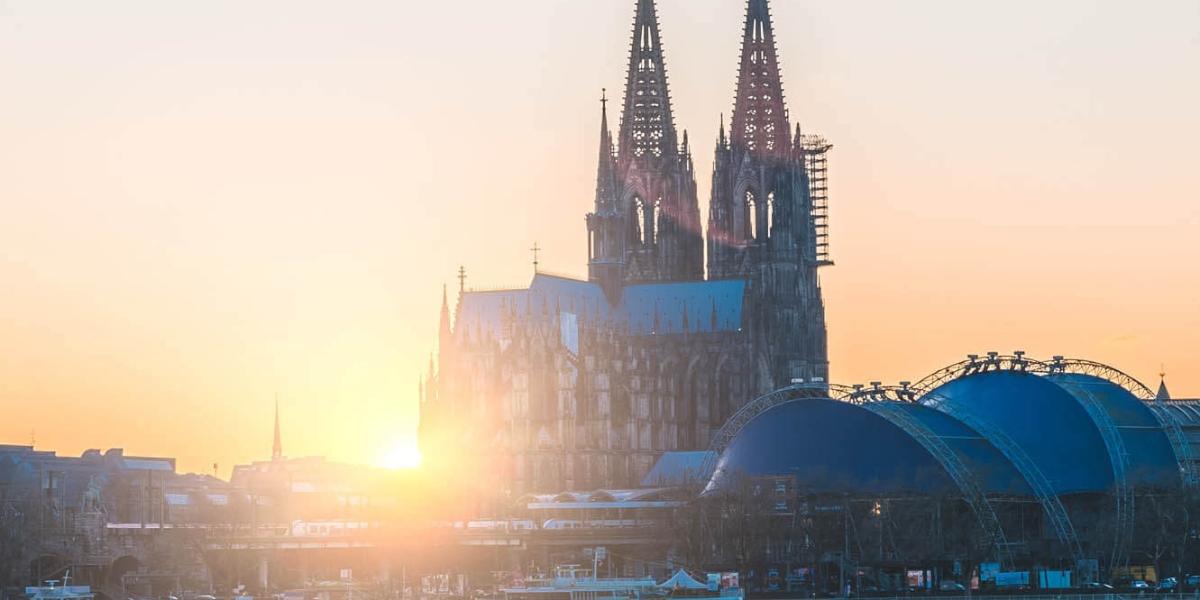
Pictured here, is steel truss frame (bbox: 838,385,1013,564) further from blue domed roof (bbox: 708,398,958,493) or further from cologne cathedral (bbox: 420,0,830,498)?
cologne cathedral (bbox: 420,0,830,498)

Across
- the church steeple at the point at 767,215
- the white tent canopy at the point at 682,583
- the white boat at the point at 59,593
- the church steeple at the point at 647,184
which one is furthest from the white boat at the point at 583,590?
the church steeple at the point at 647,184

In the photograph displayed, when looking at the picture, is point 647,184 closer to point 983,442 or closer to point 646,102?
point 646,102

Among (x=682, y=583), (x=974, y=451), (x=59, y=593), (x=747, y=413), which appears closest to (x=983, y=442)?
(x=974, y=451)

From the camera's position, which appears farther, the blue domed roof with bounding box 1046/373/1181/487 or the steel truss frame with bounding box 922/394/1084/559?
the blue domed roof with bounding box 1046/373/1181/487

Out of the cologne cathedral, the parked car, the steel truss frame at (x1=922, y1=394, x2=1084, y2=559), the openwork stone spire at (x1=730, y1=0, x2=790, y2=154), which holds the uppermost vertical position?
the openwork stone spire at (x1=730, y1=0, x2=790, y2=154)

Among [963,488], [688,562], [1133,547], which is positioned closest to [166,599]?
[688,562]

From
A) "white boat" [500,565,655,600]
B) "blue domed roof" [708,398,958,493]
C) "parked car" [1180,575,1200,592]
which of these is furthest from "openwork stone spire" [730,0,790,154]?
"white boat" [500,565,655,600]

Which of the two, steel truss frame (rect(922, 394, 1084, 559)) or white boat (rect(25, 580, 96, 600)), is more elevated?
steel truss frame (rect(922, 394, 1084, 559))

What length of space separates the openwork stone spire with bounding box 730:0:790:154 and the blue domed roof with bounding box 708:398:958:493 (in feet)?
101

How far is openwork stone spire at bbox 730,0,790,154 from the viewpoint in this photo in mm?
177875

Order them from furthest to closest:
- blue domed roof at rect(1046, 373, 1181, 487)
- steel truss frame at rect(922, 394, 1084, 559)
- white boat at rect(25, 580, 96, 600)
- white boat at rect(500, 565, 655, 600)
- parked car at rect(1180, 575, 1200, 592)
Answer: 1. blue domed roof at rect(1046, 373, 1181, 487)
2. steel truss frame at rect(922, 394, 1084, 559)
3. white boat at rect(25, 580, 96, 600)
4. parked car at rect(1180, 575, 1200, 592)
5. white boat at rect(500, 565, 655, 600)

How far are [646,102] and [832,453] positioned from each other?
4361 cm

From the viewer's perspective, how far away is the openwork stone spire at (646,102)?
181750mm

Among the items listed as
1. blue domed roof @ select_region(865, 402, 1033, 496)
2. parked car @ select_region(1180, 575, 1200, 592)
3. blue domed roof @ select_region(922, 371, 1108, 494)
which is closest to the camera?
parked car @ select_region(1180, 575, 1200, 592)
